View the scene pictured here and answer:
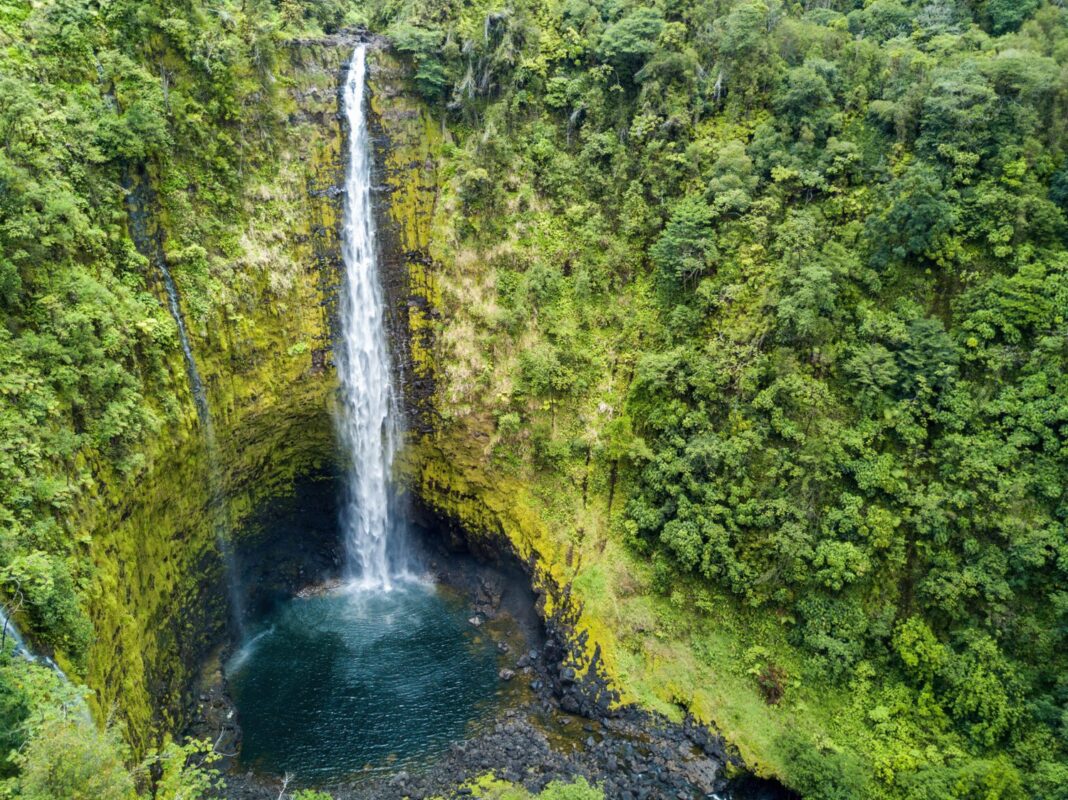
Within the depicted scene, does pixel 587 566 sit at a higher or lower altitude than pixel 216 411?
lower

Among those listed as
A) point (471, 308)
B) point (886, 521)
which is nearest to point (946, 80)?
point (886, 521)

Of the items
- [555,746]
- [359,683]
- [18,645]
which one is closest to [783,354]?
[555,746]

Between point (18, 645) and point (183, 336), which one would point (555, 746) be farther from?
point (183, 336)

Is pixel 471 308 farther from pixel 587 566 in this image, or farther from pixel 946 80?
pixel 946 80

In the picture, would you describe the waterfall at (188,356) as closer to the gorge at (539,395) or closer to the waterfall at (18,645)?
the gorge at (539,395)

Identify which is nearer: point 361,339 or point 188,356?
point 188,356

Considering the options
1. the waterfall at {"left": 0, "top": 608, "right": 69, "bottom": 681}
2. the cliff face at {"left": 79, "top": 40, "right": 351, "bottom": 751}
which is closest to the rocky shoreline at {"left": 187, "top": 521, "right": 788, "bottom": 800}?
the cliff face at {"left": 79, "top": 40, "right": 351, "bottom": 751}

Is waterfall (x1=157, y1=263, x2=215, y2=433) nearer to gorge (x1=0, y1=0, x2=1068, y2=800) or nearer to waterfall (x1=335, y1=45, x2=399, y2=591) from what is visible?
gorge (x1=0, y1=0, x2=1068, y2=800)
